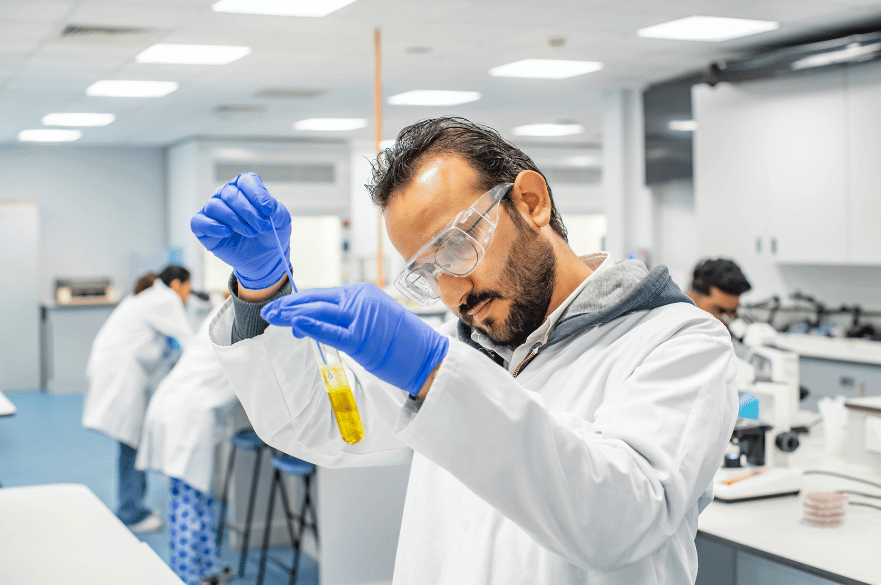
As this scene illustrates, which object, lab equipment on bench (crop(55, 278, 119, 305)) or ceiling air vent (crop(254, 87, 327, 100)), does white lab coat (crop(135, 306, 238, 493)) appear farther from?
lab equipment on bench (crop(55, 278, 119, 305))

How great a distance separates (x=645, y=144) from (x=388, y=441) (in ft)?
18.2

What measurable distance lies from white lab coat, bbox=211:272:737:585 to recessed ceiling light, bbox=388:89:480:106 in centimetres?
539

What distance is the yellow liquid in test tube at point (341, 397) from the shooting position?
104 centimetres

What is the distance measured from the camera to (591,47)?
5023mm

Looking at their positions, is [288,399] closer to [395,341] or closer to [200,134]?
[395,341]

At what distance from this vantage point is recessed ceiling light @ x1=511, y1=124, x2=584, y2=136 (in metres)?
8.89

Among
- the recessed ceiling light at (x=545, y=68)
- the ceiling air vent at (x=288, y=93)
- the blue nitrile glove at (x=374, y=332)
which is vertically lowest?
the blue nitrile glove at (x=374, y=332)

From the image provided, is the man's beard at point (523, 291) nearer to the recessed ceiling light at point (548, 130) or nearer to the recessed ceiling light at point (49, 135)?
the recessed ceiling light at point (548, 130)

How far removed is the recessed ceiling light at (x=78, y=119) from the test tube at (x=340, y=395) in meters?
7.10

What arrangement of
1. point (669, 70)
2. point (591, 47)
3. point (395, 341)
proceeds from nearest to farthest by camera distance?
1. point (395, 341)
2. point (591, 47)
3. point (669, 70)

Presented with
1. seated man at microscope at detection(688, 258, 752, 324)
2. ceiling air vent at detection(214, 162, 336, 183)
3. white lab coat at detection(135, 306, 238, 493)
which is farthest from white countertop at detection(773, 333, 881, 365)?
ceiling air vent at detection(214, 162, 336, 183)

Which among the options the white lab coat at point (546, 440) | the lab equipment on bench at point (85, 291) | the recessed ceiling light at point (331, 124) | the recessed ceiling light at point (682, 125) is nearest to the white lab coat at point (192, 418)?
the white lab coat at point (546, 440)

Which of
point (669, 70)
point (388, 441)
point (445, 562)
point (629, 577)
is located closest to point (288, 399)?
point (388, 441)

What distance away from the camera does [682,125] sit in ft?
19.7
